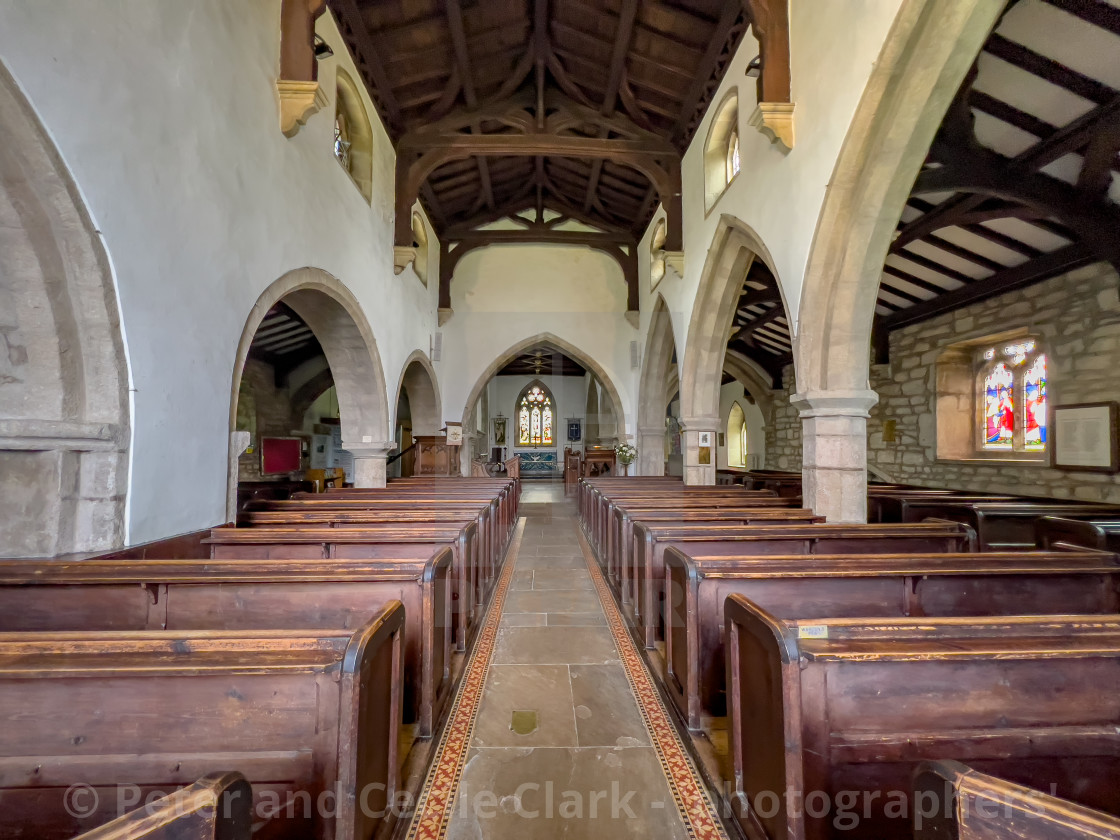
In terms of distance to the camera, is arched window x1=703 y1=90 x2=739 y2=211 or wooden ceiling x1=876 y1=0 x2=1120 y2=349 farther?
arched window x1=703 y1=90 x2=739 y2=211

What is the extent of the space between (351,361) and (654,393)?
20.9 ft

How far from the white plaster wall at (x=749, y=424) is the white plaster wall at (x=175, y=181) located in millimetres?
11115

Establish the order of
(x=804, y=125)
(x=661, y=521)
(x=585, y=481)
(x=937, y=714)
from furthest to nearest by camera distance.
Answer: (x=585, y=481)
(x=804, y=125)
(x=661, y=521)
(x=937, y=714)

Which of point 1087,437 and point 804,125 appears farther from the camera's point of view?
point 1087,437

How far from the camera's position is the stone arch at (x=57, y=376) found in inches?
99.1

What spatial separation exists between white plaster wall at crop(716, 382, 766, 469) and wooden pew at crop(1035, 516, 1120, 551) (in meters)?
9.49

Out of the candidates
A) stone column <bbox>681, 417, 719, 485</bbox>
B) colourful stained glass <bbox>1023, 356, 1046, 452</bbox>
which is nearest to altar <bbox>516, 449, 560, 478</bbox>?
stone column <bbox>681, 417, 719, 485</bbox>

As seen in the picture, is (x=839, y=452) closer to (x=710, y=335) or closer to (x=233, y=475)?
(x=710, y=335)

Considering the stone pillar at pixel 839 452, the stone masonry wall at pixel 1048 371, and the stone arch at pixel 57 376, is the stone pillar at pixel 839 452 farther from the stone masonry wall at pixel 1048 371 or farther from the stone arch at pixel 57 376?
the stone arch at pixel 57 376

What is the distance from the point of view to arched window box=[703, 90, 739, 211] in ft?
22.1

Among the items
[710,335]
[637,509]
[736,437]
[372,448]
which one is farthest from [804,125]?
[736,437]

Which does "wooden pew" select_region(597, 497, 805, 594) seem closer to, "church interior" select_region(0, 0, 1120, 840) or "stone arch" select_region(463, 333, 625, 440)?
"church interior" select_region(0, 0, 1120, 840)

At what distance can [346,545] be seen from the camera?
10.2 feet

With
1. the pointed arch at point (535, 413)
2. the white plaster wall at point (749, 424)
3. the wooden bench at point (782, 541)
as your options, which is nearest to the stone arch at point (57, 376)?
the wooden bench at point (782, 541)
